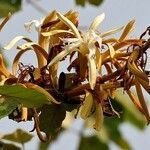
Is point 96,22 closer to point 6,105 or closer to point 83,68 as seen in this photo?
point 83,68

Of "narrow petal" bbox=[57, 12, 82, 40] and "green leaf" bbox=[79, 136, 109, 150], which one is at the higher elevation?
"narrow petal" bbox=[57, 12, 82, 40]

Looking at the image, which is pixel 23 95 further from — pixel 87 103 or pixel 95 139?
pixel 95 139

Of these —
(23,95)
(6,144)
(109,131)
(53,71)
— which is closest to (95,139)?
(109,131)

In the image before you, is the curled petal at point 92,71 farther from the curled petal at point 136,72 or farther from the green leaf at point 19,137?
the green leaf at point 19,137

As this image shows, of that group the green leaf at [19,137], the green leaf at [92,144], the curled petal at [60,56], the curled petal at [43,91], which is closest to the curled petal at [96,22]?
the curled petal at [60,56]

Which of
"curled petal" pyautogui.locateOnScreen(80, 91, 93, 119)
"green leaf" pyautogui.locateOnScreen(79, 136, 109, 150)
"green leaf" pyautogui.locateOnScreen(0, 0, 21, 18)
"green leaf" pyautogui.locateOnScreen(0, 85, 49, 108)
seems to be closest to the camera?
"green leaf" pyautogui.locateOnScreen(0, 85, 49, 108)

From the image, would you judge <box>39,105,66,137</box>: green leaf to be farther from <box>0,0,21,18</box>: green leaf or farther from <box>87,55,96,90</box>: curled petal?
<box>0,0,21,18</box>: green leaf

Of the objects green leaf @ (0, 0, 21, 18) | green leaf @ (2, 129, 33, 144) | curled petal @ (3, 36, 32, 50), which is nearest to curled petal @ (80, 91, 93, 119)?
curled petal @ (3, 36, 32, 50)
